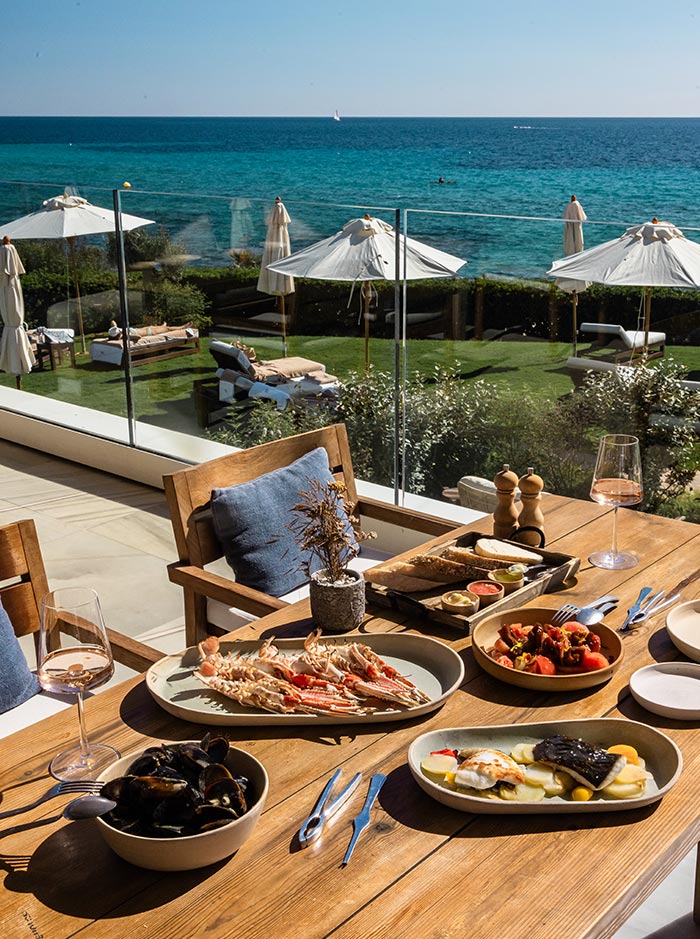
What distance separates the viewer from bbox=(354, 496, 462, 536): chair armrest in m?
2.49

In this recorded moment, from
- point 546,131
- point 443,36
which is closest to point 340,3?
point 443,36

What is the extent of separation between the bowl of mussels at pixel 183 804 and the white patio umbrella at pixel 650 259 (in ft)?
8.57

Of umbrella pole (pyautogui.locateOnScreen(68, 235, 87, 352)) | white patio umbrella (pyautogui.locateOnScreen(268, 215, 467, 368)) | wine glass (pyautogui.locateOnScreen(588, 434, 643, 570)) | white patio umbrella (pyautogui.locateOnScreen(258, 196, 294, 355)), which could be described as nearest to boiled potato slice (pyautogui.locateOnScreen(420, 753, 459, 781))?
wine glass (pyautogui.locateOnScreen(588, 434, 643, 570))

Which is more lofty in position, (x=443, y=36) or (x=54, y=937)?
(x=443, y=36)

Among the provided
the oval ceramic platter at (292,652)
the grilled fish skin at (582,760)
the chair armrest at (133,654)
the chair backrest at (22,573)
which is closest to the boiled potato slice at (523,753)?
the grilled fish skin at (582,760)

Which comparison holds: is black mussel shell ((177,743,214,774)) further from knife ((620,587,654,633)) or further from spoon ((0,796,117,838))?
knife ((620,587,654,633))

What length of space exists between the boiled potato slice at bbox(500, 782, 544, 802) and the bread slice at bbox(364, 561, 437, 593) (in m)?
0.72

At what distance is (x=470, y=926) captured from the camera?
1.05 meters

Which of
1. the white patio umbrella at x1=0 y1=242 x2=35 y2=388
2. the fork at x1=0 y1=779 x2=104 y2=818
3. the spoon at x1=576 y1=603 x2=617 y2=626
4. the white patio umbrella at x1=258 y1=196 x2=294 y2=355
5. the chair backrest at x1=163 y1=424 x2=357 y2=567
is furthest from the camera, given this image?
the white patio umbrella at x1=0 y1=242 x2=35 y2=388

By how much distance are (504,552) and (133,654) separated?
2.63ft

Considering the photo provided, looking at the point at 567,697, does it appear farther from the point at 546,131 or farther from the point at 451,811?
the point at 546,131

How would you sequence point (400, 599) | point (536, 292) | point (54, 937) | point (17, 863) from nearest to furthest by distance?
point (54, 937) → point (17, 863) → point (400, 599) → point (536, 292)

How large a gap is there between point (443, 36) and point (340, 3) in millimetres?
5363

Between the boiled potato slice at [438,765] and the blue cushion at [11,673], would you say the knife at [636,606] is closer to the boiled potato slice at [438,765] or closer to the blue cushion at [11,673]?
the boiled potato slice at [438,765]
